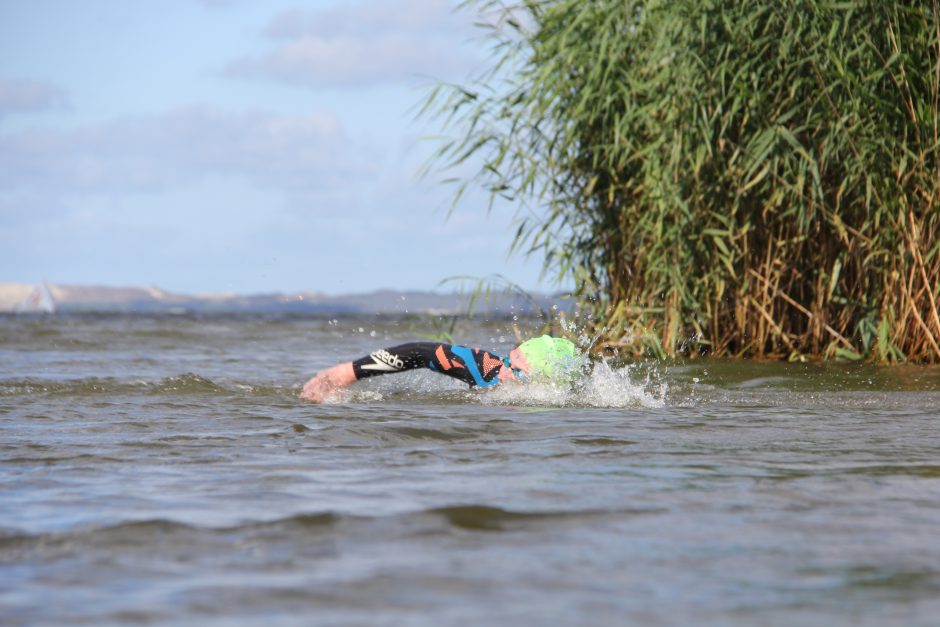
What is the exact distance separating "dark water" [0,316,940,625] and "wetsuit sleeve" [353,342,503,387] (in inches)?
7.8

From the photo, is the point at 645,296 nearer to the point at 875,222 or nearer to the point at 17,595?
the point at 875,222

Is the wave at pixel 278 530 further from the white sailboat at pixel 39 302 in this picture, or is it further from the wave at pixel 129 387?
the white sailboat at pixel 39 302

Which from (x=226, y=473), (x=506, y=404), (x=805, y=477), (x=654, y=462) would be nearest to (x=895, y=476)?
(x=805, y=477)

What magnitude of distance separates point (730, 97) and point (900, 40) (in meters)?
1.36

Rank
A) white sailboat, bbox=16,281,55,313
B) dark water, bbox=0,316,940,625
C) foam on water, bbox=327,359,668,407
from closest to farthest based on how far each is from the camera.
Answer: dark water, bbox=0,316,940,625 → foam on water, bbox=327,359,668,407 → white sailboat, bbox=16,281,55,313

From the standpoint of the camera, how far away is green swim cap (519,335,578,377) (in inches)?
295

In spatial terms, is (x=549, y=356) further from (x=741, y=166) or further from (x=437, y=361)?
(x=741, y=166)

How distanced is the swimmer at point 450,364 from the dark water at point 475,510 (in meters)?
0.17

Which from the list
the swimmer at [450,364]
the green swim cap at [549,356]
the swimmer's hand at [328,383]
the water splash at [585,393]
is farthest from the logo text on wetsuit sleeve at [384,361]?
the green swim cap at [549,356]

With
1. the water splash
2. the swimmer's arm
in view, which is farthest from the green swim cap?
the swimmer's arm

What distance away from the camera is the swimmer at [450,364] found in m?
7.55

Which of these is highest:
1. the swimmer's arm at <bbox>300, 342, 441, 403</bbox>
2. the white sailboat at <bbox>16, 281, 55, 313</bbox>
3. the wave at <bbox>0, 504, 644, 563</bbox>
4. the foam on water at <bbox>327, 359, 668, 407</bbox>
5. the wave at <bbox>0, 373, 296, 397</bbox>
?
the white sailboat at <bbox>16, 281, 55, 313</bbox>

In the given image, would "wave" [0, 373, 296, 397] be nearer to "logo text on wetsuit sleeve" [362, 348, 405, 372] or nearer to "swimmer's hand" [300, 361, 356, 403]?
"swimmer's hand" [300, 361, 356, 403]

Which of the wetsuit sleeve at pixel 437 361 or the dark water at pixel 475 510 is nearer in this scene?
the dark water at pixel 475 510
